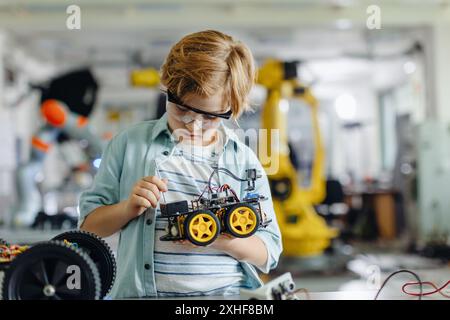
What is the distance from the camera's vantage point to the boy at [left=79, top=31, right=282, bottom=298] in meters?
0.78

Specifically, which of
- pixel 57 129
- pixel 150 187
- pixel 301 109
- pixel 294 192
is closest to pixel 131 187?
pixel 150 187

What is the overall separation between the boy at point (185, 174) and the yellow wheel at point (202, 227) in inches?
3.2

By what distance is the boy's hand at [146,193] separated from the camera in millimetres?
728

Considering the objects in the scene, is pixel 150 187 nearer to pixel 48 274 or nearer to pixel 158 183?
pixel 158 183

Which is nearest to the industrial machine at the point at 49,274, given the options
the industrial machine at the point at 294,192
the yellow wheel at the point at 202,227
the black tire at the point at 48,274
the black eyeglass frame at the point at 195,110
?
the black tire at the point at 48,274

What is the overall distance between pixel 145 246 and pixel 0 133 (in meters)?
2.27

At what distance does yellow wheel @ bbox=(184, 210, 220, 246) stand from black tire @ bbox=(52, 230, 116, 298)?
0.11 meters

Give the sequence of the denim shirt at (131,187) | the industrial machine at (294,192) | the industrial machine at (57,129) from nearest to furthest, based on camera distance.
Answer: the denim shirt at (131,187)
the industrial machine at (57,129)
the industrial machine at (294,192)

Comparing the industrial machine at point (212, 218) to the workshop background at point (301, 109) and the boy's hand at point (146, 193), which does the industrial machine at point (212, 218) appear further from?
the workshop background at point (301, 109)

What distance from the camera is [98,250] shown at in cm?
71

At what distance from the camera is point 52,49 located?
327 cm

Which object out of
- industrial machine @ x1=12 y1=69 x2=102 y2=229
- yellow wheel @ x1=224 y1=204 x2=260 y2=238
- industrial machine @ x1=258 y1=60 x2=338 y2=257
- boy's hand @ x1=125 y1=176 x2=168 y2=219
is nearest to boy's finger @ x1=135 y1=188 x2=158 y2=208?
boy's hand @ x1=125 y1=176 x2=168 y2=219
